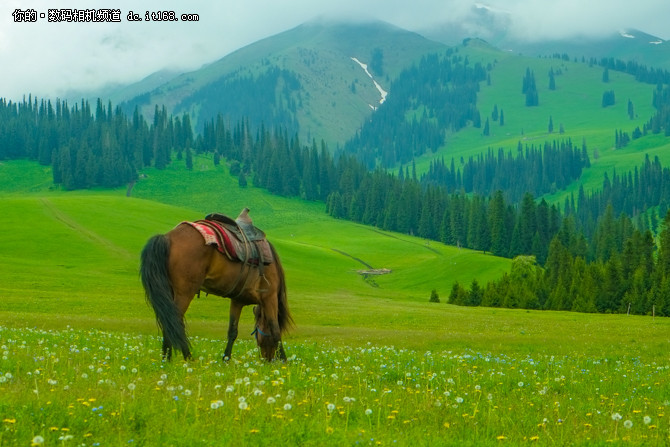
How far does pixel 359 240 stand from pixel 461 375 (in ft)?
533

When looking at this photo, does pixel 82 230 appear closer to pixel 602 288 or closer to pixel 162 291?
pixel 602 288

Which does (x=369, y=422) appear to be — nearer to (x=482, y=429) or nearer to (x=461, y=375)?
(x=482, y=429)

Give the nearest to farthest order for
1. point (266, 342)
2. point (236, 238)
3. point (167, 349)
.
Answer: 1. point (167, 349)
2. point (236, 238)
3. point (266, 342)

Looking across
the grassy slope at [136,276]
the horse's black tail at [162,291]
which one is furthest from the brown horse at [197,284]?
the grassy slope at [136,276]

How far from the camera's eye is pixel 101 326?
33.0 metres

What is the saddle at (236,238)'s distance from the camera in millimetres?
16625

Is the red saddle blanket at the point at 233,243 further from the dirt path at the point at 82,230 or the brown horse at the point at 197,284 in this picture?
the dirt path at the point at 82,230

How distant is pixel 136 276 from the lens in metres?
87.5

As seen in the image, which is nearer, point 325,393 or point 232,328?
point 325,393

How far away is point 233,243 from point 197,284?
150 centimetres

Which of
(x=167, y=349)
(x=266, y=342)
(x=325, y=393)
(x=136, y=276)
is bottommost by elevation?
(x=136, y=276)

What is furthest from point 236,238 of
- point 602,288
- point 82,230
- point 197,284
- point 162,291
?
point 82,230

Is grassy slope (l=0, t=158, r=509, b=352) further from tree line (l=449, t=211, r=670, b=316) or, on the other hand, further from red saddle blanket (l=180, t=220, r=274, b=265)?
red saddle blanket (l=180, t=220, r=274, b=265)

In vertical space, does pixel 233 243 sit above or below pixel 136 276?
above
